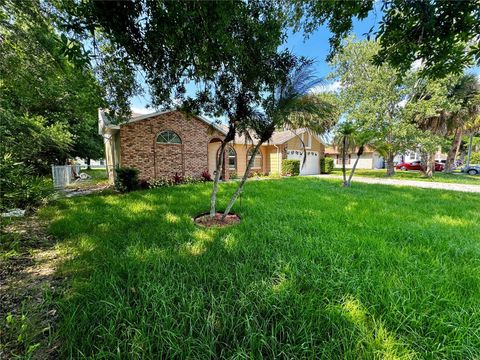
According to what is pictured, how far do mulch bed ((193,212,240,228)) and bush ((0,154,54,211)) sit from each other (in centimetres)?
449

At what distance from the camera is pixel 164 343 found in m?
1.64

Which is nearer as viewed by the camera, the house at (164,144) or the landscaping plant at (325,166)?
the house at (164,144)

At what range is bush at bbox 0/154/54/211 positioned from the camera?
17.1ft

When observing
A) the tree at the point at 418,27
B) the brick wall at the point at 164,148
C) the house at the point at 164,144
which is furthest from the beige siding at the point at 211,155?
the tree at the point at 418,27

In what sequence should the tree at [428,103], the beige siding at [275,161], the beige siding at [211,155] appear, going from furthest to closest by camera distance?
the beige siding at [275,161], the beige siding at [211,155], the tree at [428,103]

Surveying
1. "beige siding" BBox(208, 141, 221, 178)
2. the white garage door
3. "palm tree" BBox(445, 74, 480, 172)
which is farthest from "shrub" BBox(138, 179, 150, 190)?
"palm tree" BBox(445, 74, 480, 172)

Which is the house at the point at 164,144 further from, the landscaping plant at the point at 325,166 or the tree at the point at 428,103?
the landscaping plant at the point at 325,166

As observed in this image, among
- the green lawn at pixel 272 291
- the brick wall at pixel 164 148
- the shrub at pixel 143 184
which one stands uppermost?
the brick wall at pixel 164 148

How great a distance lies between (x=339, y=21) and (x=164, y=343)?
447 centimetres

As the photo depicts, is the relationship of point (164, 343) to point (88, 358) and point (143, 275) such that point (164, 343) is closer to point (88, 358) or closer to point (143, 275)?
point (88, 358)

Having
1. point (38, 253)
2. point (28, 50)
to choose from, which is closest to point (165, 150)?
point (28, 50)

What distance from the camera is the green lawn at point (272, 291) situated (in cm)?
163

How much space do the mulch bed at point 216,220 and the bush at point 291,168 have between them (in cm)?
1273

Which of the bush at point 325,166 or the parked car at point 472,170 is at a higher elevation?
the bush at point 325,166
